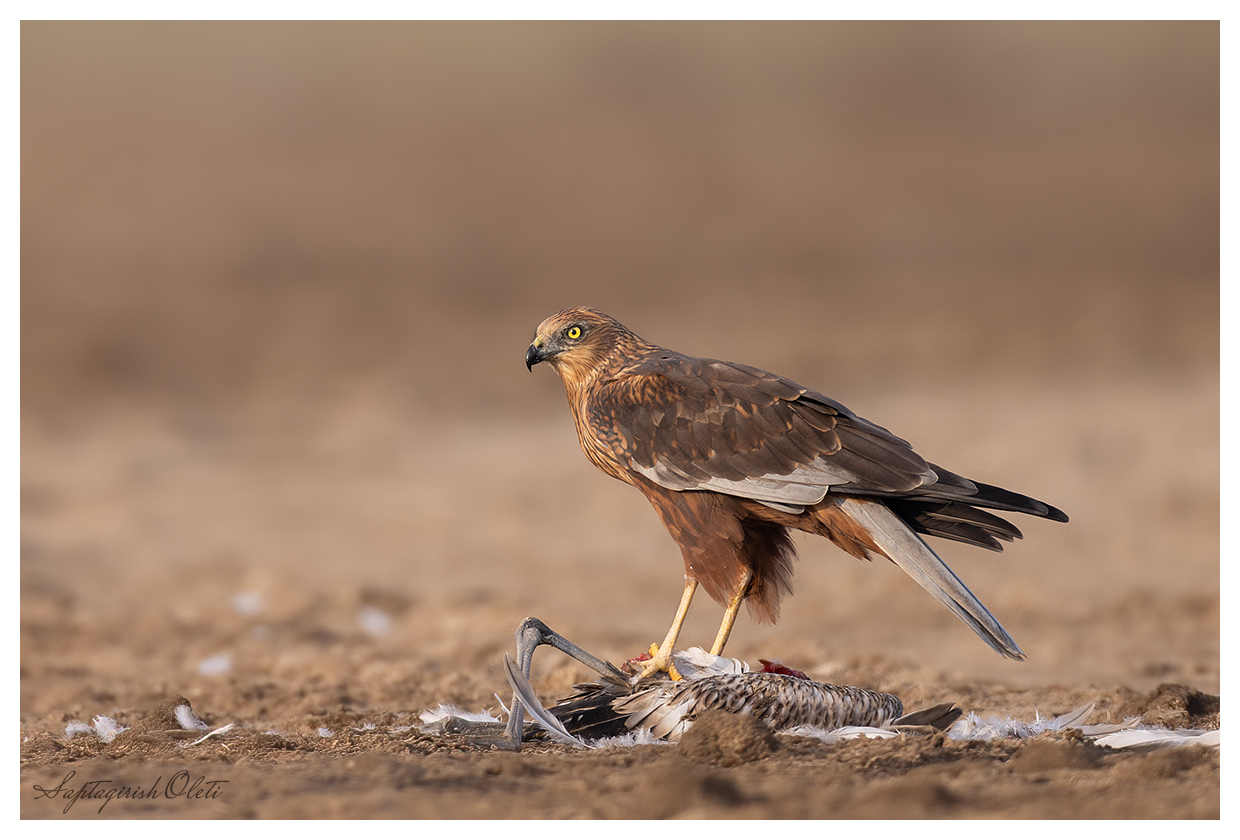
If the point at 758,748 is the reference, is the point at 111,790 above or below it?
below

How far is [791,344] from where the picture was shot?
21.0 m

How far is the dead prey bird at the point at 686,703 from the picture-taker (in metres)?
5.31

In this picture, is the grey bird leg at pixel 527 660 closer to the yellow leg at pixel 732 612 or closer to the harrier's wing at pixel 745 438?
the yellow leg at pixel 732 612

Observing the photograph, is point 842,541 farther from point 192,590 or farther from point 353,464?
point 353,464

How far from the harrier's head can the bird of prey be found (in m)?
0.23

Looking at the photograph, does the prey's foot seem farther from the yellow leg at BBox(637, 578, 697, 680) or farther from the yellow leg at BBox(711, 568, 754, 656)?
the yellow leg at BBox(711, 568, 754, 656)

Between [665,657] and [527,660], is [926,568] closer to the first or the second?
[665,657]

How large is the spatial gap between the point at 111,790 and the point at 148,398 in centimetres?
1655

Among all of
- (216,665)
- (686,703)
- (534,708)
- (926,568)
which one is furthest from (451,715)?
(216,665)

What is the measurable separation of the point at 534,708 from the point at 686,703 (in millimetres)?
650

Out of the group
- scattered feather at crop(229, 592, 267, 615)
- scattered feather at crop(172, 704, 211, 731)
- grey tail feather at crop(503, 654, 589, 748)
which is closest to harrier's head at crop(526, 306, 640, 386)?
grey tail feather at crop(503, 654, 589, 748)

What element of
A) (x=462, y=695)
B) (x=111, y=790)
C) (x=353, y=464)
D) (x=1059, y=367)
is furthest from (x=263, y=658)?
(x=1059, y=367)

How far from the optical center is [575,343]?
6391mm

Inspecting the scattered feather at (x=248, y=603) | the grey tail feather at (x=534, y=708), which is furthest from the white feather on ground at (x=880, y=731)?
the scattered feather at (x=248, y=603)
